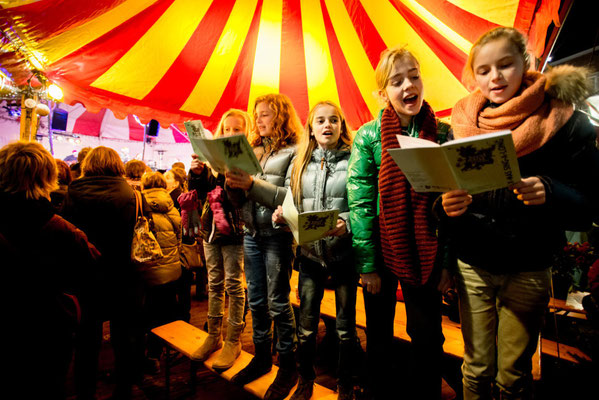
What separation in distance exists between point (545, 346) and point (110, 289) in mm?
3049

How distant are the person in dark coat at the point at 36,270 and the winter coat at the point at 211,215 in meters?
0.74

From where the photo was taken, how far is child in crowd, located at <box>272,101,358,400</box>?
153 cm

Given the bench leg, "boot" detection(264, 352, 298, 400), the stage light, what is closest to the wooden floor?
the bench leg

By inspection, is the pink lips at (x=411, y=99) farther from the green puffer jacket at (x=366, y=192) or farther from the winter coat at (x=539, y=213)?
the winter coat at (x=539, y=213)

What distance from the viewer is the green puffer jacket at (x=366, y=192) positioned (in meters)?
1.39

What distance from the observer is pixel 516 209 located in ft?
3.68

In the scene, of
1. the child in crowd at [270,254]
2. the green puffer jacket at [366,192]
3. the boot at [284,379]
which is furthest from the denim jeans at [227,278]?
the green puffer jacket at [366,192]

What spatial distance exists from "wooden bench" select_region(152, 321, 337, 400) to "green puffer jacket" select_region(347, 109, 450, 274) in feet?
2.76

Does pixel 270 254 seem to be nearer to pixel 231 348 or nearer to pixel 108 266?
pixel 231 348

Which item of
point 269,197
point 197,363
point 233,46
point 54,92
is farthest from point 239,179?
point 54,92

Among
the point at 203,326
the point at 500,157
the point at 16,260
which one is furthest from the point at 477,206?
the point at 203,326

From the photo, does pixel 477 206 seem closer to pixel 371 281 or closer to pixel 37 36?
pixel 371 281

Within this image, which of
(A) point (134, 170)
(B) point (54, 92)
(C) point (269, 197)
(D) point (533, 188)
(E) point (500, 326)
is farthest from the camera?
(B) point (54, 92)

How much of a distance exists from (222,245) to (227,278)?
0.77ft
